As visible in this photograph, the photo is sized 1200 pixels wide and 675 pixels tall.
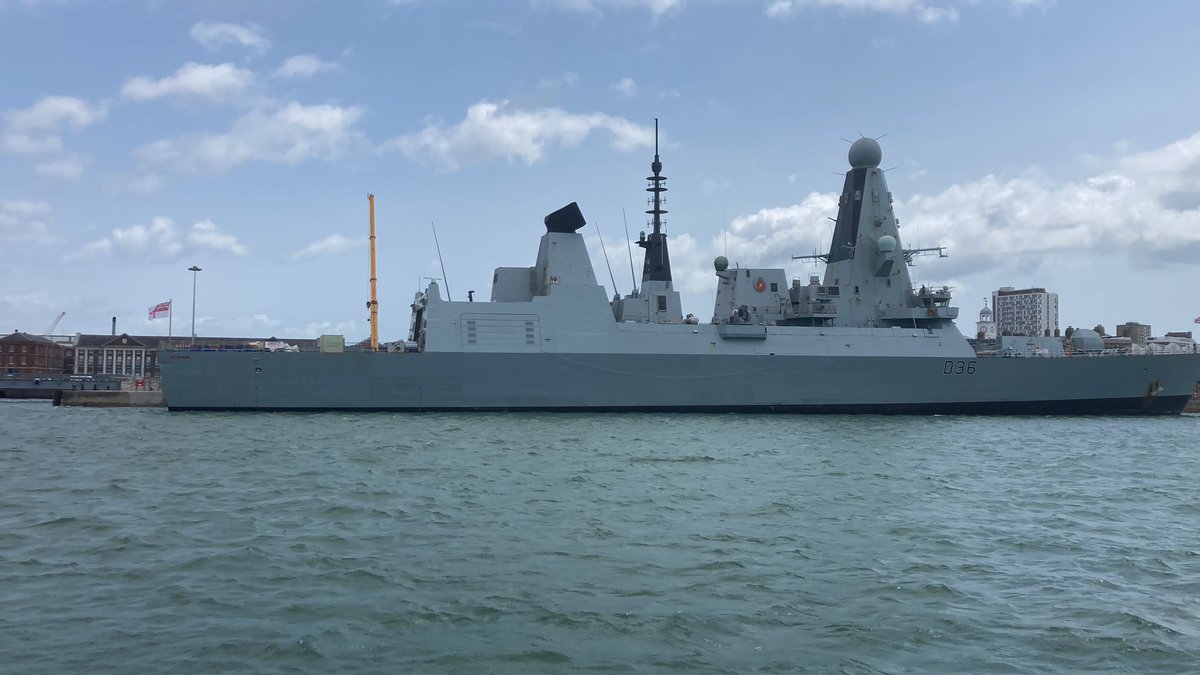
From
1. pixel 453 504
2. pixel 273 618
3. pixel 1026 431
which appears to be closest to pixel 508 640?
pixel 273 618

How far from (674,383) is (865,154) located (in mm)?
8904

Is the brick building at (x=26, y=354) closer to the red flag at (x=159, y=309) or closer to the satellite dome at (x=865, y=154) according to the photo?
the red flag at (x=159, y=309)

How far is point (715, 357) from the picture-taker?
69.7 feet

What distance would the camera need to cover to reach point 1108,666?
15.0 feet

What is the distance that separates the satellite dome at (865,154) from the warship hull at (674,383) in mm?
5889

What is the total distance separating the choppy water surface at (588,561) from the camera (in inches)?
183

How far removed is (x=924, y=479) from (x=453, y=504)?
5.98 m

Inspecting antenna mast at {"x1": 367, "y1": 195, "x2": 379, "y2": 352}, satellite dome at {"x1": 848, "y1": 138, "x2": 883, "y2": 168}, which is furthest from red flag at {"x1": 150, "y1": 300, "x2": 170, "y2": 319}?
satellite dome at {"x1": 848, "y1": 138, "x2": 883, "y2": 168}

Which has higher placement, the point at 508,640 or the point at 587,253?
the point at 587,253

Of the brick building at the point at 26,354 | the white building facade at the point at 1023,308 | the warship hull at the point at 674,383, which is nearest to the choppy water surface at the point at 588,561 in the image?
the warship hull at the point at 674,383

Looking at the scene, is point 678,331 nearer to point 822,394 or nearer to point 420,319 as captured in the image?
point 822,394

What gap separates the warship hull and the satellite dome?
589 cm

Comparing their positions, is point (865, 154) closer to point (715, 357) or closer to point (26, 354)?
point (715, 357)

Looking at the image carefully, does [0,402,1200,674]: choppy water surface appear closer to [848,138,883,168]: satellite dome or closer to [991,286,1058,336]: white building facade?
[848,138,883,168]: satellite dome
